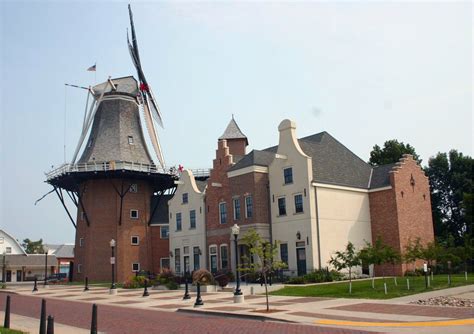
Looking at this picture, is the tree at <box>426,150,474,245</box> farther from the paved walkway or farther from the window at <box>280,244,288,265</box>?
the paved walkway

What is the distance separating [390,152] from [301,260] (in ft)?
80.8

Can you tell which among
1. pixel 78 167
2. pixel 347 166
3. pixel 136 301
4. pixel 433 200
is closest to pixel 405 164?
pixel 347 166

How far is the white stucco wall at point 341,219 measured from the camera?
3688cm

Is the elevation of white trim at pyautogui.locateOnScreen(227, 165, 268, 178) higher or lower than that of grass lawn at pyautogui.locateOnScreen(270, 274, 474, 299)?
higher

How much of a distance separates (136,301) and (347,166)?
2094cm

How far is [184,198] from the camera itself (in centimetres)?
4947

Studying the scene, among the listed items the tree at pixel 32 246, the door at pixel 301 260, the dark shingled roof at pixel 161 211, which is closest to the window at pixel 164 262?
the dark shingled roof at pixel 161 211

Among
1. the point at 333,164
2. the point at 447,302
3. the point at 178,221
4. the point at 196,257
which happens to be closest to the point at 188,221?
the point at 178,221

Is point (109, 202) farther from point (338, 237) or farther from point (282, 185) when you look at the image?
point (338, 237)

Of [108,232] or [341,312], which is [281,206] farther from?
[108,232]

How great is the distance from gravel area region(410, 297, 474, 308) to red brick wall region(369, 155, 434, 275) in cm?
1608

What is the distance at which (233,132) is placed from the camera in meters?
52.6

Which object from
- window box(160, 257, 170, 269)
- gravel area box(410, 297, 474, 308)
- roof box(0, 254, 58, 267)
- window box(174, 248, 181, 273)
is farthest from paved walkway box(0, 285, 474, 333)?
roof box(0, 254, 58, 267)

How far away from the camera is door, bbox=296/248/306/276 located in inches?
1437
